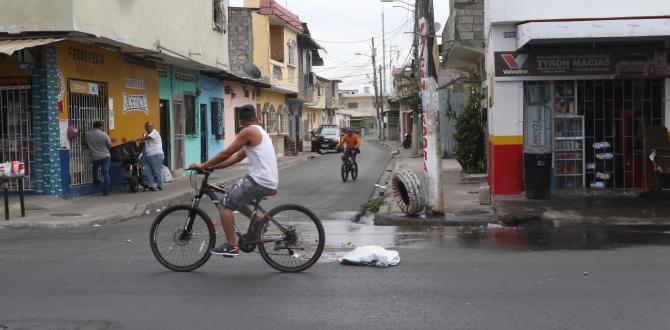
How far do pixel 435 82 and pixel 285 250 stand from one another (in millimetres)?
5554

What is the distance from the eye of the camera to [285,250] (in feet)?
24.5

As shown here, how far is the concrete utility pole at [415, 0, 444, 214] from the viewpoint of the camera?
1194 centimetres

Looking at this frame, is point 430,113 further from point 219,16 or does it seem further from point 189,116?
point 219,16

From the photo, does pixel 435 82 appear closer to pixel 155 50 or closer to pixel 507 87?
pixel 507 87

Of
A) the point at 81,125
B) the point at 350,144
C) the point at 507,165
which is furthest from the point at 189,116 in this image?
the point at 507,165

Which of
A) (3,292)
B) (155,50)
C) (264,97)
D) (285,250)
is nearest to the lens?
(3,292)

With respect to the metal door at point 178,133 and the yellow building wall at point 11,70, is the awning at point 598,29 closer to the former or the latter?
the yellow building wall at point 11,70

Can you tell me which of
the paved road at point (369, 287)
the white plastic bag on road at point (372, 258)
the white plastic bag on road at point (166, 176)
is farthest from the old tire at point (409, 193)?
the white plastic bag on road at point (166, 176)

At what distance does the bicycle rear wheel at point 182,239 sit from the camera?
747cm

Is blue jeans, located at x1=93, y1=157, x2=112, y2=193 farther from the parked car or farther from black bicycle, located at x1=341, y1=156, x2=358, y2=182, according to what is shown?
the parked car

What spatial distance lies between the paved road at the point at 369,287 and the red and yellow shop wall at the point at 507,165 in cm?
370

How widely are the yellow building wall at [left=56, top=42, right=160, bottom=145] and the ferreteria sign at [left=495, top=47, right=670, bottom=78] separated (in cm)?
889

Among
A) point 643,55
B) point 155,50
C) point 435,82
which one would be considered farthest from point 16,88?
point 643,55

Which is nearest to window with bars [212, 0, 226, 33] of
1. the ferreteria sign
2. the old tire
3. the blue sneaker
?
the ferreteria sign
